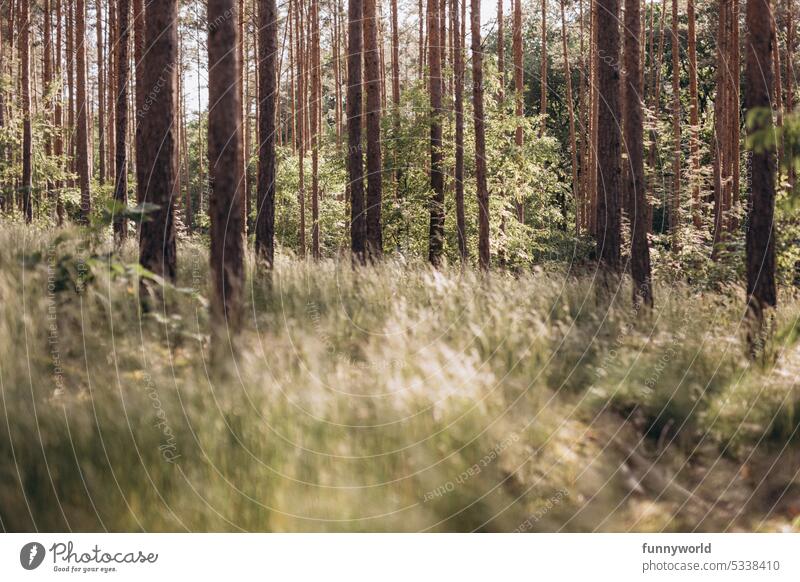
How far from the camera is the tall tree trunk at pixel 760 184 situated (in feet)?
19.8

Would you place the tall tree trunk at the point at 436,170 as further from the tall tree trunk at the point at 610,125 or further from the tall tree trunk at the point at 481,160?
the tall tree trunk at the point at 610,125

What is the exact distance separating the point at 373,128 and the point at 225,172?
9.15 metres

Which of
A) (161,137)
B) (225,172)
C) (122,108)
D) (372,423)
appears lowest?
(372,423)

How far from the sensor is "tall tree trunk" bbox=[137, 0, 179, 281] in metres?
6.74

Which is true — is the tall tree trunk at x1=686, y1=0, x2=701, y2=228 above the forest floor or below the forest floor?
above

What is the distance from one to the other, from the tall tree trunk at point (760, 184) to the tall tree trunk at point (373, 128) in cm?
797

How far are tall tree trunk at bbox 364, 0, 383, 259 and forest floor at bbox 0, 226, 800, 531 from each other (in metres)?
7.73

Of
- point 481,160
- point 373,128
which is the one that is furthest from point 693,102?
point 373,128

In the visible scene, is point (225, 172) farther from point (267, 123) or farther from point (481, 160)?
point (481, 160)

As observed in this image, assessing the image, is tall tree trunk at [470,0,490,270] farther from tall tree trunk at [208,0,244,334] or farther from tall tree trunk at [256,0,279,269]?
tall tree trunk at [208,0,244,334]

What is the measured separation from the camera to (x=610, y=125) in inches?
433

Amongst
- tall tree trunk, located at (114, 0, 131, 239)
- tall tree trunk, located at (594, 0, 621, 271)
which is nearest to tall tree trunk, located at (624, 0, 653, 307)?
tall tree trunk, located at (594, 0, 621, 271)
